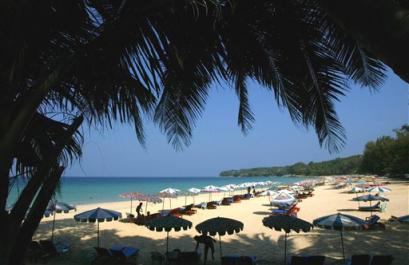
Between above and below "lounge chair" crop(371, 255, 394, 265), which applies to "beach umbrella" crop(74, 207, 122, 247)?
above

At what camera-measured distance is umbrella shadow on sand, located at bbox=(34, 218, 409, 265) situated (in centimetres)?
927

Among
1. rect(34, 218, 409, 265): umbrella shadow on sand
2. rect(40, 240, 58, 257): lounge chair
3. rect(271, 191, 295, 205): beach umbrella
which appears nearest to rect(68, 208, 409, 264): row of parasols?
rect(34, 218, 409, 265): umbrella shadow on sand

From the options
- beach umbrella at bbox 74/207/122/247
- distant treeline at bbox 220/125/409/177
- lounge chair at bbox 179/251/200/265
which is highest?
distant treeline at bbox 220/125/409/177

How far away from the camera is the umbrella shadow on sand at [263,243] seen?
30.4ft

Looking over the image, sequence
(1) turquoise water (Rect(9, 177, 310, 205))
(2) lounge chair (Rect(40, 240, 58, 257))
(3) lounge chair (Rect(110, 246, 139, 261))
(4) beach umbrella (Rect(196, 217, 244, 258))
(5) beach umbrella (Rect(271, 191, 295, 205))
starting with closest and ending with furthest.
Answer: (4) beach umbrella (Rect(196, 217, 244, 258)) < (3) lounge chair (Rect(110, 246, 139, 261)) < (2) lounge chair (Rect(40, 240, 58, 257)) < (5) beach umbrella (Rect(271, 191, 295, 205)) < (1) turquoise water (Rect(9, 177, 310, 205))

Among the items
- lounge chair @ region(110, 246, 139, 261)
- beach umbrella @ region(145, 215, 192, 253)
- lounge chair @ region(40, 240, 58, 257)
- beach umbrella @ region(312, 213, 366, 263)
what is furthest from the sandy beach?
beach umbrella @ region(145, 215, 192, 253)

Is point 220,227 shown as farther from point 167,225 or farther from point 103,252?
point 103,252

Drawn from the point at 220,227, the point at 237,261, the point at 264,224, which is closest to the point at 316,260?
the point at 264,224

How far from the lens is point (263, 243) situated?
1111 cm

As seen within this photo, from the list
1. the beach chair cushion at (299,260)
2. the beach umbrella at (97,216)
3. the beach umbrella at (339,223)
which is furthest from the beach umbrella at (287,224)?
the beach umbrella at (97,216)

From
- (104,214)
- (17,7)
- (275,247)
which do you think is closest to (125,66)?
(17,7)

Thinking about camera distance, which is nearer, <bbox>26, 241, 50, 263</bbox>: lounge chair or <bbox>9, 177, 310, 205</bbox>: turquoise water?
<bbox>26, 241, 50, 263</bbox>: lounge chair

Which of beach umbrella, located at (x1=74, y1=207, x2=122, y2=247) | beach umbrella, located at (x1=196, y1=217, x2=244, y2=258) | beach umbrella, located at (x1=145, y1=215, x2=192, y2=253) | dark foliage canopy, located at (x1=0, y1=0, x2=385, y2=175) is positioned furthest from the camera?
beach umbrella, located at (x1=74, y1=207, x2=122, y2=247)

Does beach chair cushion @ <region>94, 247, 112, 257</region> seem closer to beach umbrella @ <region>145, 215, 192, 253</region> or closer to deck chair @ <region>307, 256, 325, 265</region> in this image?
beach umbrella @ <region>145, 215, 192, 253</region>
